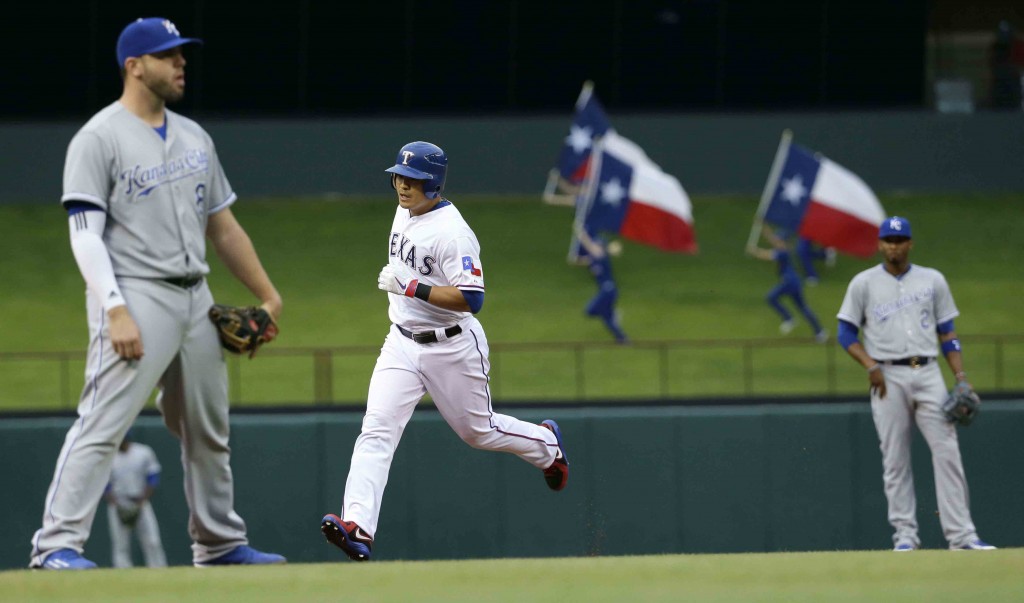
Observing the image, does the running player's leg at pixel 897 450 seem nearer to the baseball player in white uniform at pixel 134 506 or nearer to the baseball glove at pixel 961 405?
the baseball glove at pixel 961 405

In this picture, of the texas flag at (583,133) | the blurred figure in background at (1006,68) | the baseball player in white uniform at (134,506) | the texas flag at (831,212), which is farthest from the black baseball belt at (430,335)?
the blurred figure in background at (1006,68)

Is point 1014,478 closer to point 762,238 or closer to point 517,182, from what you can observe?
point 762,238

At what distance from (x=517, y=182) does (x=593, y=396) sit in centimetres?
981

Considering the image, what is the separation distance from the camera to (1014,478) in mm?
12273

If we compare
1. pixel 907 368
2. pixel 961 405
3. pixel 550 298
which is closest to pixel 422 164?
pixel 907 368

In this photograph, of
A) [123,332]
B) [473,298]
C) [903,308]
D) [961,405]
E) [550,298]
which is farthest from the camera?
[550,298]

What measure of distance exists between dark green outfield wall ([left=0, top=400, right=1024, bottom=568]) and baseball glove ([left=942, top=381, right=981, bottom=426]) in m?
2.75

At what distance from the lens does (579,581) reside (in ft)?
14.5

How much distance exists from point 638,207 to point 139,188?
45.8 ft

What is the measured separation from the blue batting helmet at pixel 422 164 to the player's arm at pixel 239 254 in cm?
67

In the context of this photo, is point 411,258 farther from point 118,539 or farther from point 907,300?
point 118,539

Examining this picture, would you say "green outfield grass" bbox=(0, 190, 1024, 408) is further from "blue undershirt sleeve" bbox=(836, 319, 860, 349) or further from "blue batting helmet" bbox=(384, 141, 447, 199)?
"blue batting helmet" bbox=(384, 141, 447, 199)

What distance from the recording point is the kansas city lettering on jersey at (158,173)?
5445 mm

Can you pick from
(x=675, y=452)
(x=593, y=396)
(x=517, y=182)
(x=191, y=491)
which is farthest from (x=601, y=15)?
(x=191, y=491)
